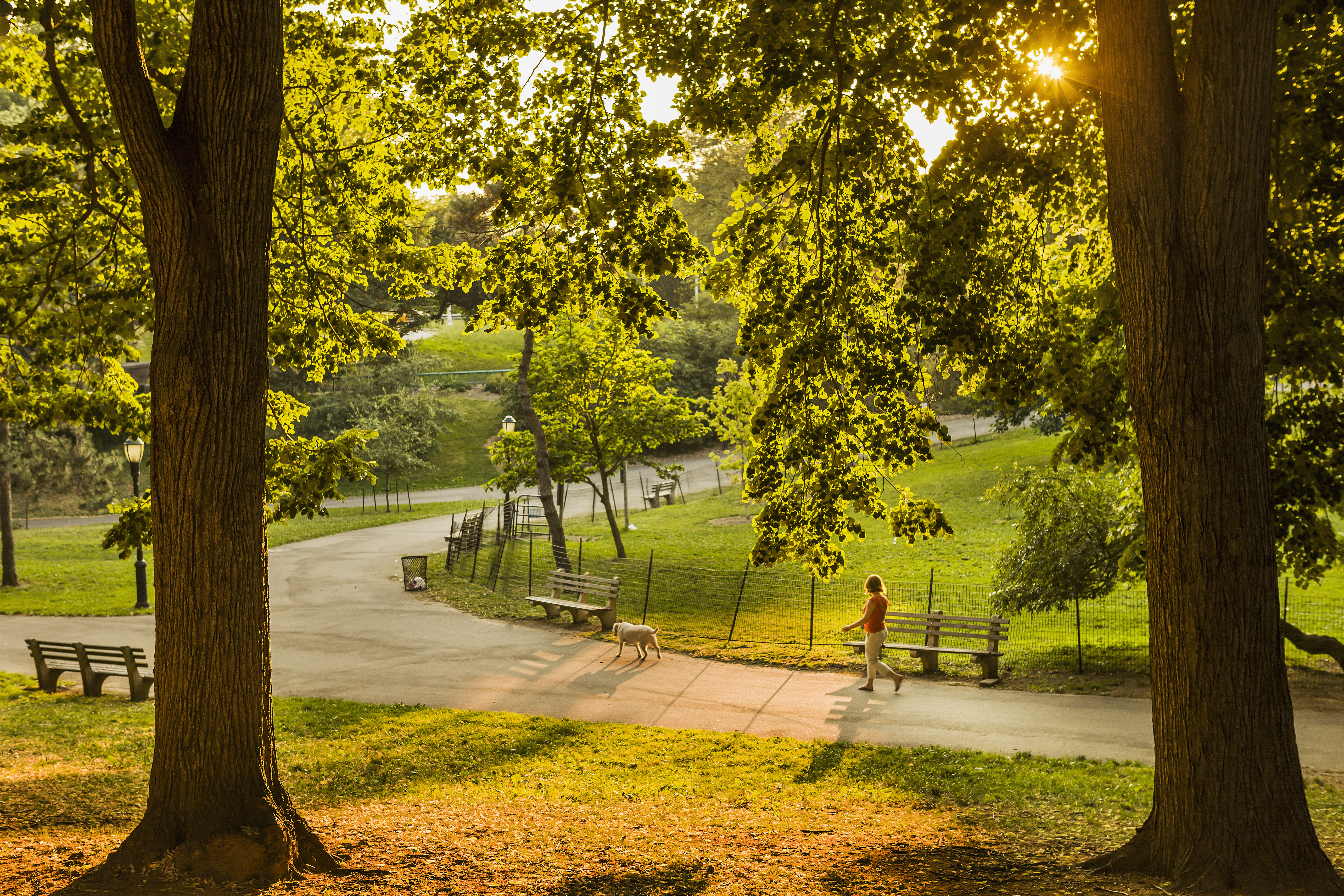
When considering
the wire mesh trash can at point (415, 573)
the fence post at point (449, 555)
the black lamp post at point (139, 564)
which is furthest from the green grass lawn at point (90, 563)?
the fence post at point (449, 555)

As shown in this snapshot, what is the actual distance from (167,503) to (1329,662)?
16.4m

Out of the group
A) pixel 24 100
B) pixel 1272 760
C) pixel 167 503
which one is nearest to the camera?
pixel 1272 760

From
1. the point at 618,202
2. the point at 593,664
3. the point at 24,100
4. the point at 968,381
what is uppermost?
the point at 24,100

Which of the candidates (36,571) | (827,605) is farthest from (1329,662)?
(36,571)

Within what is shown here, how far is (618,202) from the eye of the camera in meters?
9.13

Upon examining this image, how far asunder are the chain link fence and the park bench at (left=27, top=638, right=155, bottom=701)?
8.02 m

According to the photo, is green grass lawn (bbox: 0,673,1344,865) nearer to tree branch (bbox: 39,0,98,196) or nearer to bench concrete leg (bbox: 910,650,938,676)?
bench concrete leg (bbox: 910,650,938,676)

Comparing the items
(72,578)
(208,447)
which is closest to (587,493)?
(72,578)

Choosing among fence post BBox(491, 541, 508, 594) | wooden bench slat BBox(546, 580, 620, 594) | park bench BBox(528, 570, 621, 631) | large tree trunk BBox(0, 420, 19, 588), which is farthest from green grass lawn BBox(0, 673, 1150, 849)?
large tree trunk BBox(0, 420, 19, 588)

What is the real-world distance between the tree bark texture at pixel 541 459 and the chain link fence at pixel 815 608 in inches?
28.1

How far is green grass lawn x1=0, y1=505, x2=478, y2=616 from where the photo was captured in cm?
2202

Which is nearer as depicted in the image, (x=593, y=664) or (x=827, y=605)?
(x=593, y=664)

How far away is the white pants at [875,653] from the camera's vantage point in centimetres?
1362

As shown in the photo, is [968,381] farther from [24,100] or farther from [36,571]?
[24,100]
